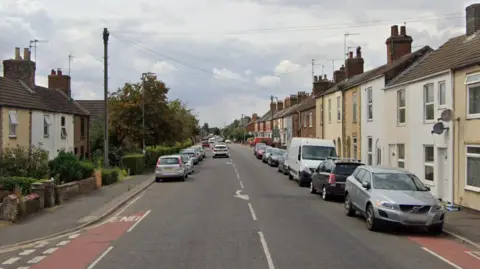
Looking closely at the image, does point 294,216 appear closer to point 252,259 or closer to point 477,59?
point 252,259

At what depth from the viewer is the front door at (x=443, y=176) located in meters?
17.7

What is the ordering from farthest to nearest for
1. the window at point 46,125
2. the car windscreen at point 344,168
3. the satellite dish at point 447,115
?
the window at point 46,125
the car windscreen at point 344,168
the satellite dish at point 447,115

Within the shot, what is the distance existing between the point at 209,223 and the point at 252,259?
14.9ft

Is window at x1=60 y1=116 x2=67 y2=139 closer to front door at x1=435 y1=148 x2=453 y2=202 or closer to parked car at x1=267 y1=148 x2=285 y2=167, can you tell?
parked car at x1=267 y1=148 x2=285 y2=167

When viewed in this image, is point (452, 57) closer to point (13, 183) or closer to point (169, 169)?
point (169, 169)

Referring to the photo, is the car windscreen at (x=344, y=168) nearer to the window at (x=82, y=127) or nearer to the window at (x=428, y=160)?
the window at (x=428, y=160)

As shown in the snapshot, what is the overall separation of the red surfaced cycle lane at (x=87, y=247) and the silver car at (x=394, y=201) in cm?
614

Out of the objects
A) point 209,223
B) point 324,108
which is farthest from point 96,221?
point 324,108

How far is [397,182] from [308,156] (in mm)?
12213

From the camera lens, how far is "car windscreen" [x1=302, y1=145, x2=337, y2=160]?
85.6ft

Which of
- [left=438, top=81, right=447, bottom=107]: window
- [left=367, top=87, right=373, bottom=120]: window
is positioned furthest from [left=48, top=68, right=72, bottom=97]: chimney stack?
[left=438, top=81, right=447, bottom=107]: window

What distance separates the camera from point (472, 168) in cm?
1603

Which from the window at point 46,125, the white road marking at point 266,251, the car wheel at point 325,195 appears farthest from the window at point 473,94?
the window at point 46,125

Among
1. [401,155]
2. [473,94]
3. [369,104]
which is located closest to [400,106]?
[401,155]
